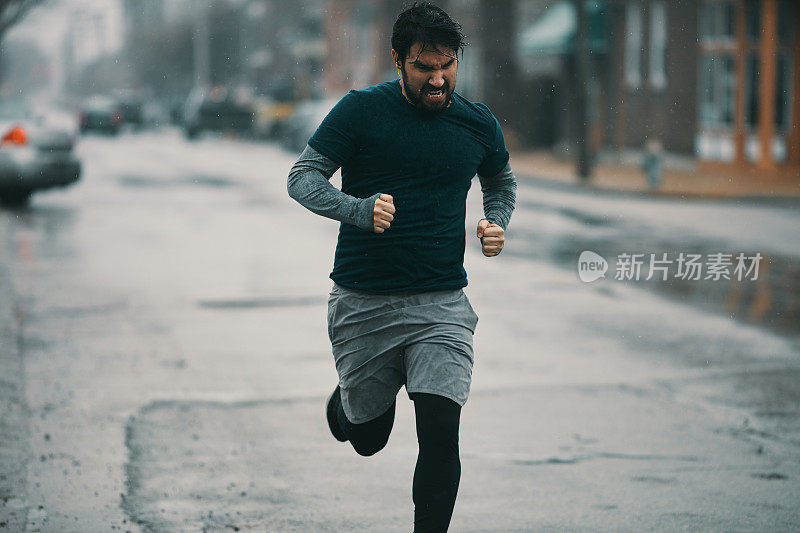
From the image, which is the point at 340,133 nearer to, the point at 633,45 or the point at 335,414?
the point at 335,414

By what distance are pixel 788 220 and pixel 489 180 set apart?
13.6 meters

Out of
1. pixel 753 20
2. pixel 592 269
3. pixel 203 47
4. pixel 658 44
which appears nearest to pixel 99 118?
pixel 658 44

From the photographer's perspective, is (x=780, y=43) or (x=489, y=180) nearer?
(x=489, y=180)

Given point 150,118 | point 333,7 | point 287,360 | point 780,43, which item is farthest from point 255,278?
point 150,118

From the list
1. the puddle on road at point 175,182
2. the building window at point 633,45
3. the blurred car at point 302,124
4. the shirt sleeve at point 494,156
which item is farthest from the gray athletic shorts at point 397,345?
the blurred car at point 302,124

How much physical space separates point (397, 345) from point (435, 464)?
41 cm

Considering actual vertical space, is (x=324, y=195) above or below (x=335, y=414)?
above

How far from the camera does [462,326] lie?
419cm

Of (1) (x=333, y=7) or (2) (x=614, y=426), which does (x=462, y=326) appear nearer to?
(2) (x=614, y=426)

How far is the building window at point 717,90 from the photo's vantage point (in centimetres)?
2730

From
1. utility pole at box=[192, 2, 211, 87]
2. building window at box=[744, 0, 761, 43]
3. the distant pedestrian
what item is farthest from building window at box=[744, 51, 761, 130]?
utility pole at box=[192, 2, 211, 87]

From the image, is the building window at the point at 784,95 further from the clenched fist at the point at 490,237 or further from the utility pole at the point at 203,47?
the utility pole at the point at 203,47

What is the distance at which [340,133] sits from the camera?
403 centimetres

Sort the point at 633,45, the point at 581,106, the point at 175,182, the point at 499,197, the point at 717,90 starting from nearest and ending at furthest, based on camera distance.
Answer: the point at 499,197 < the point at 175,182 < the point at 581,106 < the point at 717,90 < the point at 633,45
